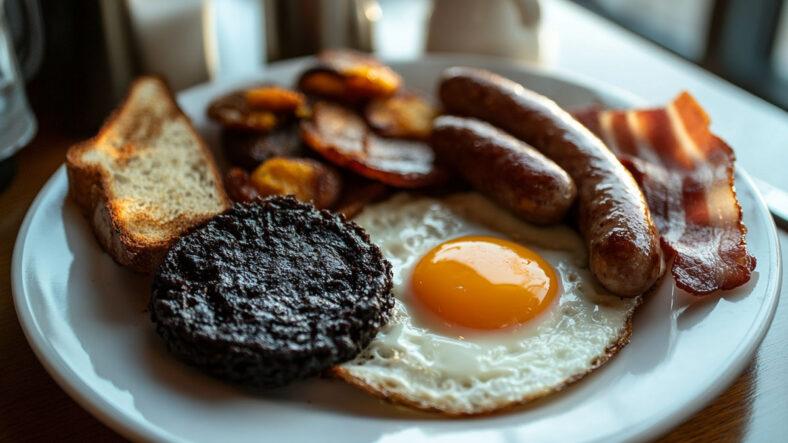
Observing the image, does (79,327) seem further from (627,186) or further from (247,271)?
(627,186)

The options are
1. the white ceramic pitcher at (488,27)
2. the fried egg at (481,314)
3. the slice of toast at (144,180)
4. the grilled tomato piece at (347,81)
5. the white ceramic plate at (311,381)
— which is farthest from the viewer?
the white ceramic pitcher at (488,27)

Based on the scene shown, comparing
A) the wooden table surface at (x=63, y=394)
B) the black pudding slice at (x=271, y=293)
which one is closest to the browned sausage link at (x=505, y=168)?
the black pudding slice at (x=271, y=293)

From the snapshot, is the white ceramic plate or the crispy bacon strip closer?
the white ceramic plate

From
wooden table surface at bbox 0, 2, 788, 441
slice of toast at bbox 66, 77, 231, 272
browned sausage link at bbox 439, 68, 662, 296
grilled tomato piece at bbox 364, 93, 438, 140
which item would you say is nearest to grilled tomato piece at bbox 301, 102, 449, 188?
grilled tomato piece at bbox 364, 93, 438, 140

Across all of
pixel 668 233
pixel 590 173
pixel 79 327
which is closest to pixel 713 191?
pixel 668 233

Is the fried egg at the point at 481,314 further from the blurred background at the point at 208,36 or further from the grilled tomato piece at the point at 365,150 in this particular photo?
the blurred background at the point at 208,36

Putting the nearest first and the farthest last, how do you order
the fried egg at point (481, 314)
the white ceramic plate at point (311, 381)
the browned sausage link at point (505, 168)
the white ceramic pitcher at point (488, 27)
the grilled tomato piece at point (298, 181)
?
the white ceramic plate at point (311, 381) < the fried egg at point (481, 314) < the browned sausage link at point (505, 168) < the grilled tomato piece at point (298, 181) < the white ceramic pitcher at point (488, 27)

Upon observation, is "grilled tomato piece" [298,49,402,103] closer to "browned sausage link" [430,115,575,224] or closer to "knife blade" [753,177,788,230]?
"browned sausage link" [430,115,575,224]
